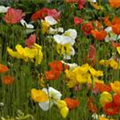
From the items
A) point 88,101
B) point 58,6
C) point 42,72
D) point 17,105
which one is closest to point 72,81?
point 88,101

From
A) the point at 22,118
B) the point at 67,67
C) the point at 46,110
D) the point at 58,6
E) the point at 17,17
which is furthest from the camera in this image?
the point at 58,6

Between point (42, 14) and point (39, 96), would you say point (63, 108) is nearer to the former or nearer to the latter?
point (39, 96)

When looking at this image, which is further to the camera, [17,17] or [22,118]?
[17,17]

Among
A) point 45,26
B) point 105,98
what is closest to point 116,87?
point 105,98

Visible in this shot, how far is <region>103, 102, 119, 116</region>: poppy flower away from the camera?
2164 mm

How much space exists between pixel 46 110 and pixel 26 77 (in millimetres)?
383

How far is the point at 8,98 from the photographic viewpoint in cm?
268

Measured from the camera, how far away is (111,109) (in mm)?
2180

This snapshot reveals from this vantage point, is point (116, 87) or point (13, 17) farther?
point (13, 17)

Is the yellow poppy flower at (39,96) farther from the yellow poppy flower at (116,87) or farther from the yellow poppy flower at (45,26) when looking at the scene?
the yellow poppy flower at (45,26)

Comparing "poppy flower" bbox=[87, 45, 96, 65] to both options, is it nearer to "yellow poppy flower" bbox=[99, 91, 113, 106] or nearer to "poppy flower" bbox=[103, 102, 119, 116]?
"yellow poppy flower" bbox=[99, 91, 113, 106]

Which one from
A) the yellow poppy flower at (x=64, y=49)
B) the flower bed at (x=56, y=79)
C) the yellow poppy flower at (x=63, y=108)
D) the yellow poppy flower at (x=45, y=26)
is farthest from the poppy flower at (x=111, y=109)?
the yellow poppy flower at (x=45, y=26)

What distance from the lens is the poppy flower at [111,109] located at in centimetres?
216

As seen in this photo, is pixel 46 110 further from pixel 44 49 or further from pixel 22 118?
pixel 44 49
